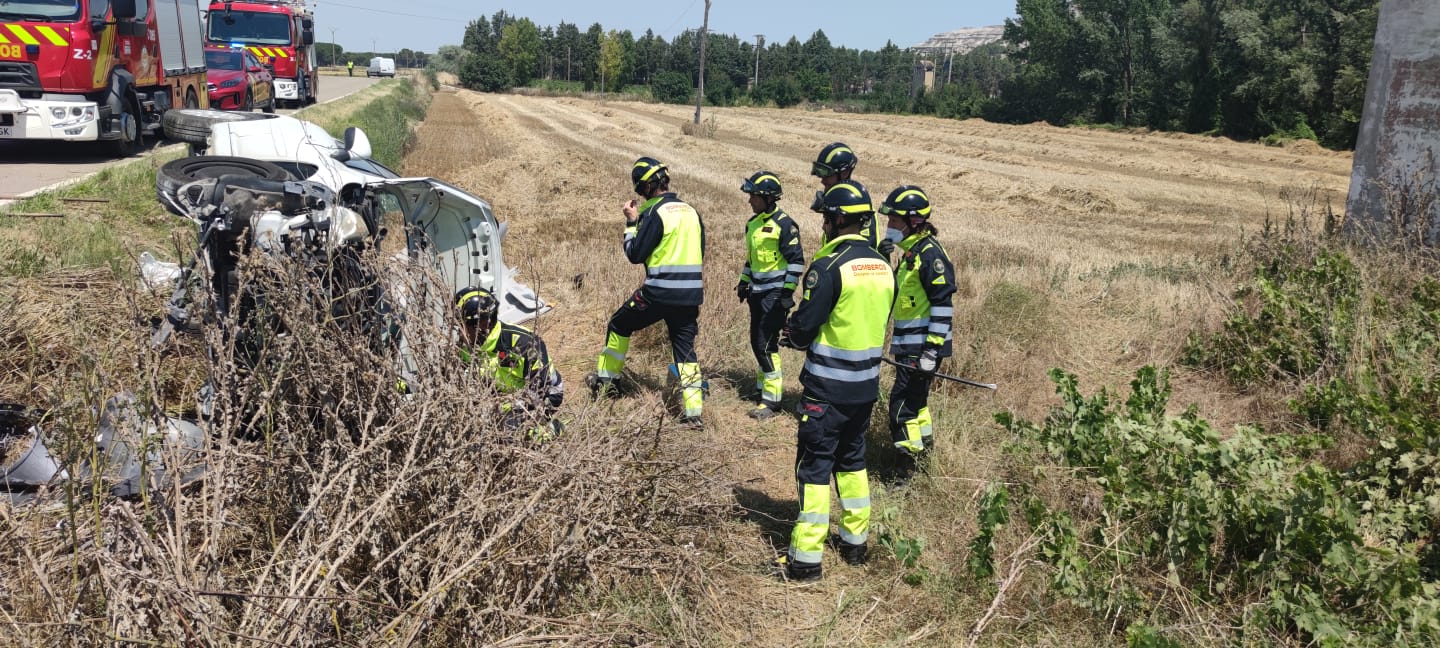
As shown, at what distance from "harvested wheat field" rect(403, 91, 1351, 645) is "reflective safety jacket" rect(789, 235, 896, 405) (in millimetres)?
704

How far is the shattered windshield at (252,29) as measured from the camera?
26.8 meters

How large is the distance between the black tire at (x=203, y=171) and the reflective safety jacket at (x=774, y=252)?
9.98 feet

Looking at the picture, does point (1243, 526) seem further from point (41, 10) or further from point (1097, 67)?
point (1097, 67)

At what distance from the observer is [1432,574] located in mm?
3982

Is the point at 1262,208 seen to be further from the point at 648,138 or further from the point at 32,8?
the point at 32,8

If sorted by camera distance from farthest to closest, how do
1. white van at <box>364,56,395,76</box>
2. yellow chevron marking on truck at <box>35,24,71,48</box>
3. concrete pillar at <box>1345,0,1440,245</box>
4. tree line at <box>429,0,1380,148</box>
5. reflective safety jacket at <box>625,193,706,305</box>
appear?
white van at <box>364,56,395,76</box>, tree line at <box>429,0,1380,148</box>, yellow chevron marking on truck at <box>35,24,71,48</box>, concrete pillar at <box>1345,0,1440,245</box>, reflective safety jacket at <box>625,193,706,305</box>

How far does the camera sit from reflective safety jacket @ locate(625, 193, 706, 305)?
6047mm

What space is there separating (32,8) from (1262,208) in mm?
19810

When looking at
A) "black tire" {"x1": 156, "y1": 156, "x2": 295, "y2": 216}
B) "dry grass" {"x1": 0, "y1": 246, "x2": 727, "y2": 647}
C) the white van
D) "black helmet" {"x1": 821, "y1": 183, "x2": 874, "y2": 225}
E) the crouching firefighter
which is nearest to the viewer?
"dry grass" {"x1": 0, "y1": 246, "x2": 727, "y2": 647}

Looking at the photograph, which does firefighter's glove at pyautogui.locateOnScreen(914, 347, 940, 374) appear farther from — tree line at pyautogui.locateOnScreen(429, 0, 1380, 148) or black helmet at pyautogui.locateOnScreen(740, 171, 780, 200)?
tree line at pyautogui.locateOnScreen(429, 0, 1380, 148)

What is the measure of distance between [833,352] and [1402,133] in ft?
22.3

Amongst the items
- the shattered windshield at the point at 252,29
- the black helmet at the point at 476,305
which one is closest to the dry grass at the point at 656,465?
the black helmet at the point at 476,305

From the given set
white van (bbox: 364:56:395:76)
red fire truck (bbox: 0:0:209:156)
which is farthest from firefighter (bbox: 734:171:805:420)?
white van (bbox: 364:56:395:76)

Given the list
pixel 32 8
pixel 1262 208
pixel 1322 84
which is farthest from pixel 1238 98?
pixel 32 8
